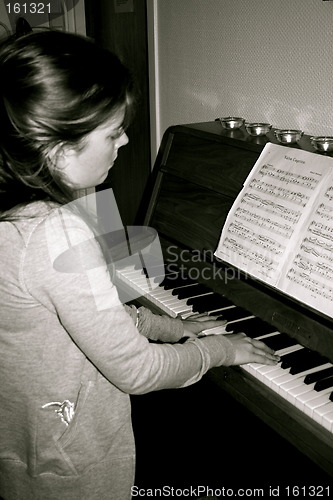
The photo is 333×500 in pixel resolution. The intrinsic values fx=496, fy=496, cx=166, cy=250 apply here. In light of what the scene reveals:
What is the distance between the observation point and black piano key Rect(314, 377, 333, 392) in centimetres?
114

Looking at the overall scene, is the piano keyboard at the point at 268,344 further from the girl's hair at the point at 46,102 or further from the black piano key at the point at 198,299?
the girl's hair at the point at 46,102

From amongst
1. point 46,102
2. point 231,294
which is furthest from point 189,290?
point 46,102

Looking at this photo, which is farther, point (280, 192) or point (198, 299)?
point (198, 299)

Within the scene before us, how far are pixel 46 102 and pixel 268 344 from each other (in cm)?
83

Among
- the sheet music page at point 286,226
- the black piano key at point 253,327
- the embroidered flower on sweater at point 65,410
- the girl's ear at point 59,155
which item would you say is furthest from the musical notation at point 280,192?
the embroidered flower on sweater at point 65,410

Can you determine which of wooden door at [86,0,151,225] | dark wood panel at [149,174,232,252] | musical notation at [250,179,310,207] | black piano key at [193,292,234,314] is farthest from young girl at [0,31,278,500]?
wooden door at [86,0,151,225]

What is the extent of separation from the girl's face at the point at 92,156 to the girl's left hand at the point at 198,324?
1.87ft

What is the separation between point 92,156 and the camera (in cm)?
97

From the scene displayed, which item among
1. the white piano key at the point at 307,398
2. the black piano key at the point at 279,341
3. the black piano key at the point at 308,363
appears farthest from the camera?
the black piano key at the point at 279,341

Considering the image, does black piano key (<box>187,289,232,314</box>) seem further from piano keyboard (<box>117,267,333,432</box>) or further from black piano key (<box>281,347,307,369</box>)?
black piano key (<box>281,347,307,369</box>)

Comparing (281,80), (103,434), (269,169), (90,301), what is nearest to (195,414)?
(103,434)

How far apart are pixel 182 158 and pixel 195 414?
37.3 inches

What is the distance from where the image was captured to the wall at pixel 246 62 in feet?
5.72

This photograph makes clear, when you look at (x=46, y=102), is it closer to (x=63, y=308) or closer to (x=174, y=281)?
(x=63, y=308)
